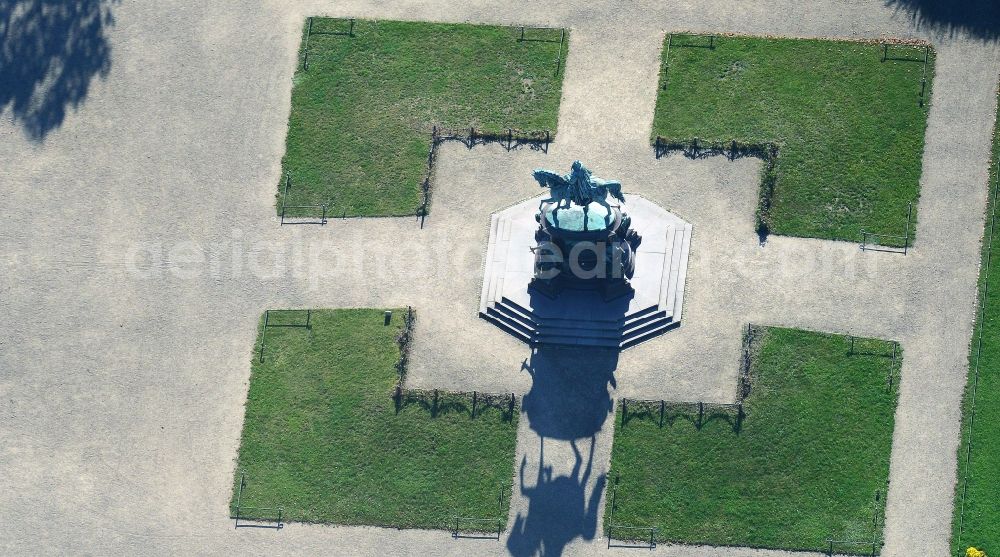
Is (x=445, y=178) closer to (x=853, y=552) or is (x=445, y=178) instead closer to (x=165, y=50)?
(x=165, y=50)

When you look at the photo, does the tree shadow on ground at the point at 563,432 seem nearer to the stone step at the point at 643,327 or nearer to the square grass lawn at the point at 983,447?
the stone step at the point at 643,327

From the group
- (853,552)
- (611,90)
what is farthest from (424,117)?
(853,552)

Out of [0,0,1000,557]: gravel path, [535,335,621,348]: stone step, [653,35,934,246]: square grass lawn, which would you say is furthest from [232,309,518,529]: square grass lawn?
[653,35,934,246]: square grass lawn

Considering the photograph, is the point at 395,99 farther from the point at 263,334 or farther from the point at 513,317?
the point at 263,334

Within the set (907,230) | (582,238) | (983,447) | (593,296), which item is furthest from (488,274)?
(983,447)

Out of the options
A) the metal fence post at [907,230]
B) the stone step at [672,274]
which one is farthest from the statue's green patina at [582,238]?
the metal fence post at [907,230]
